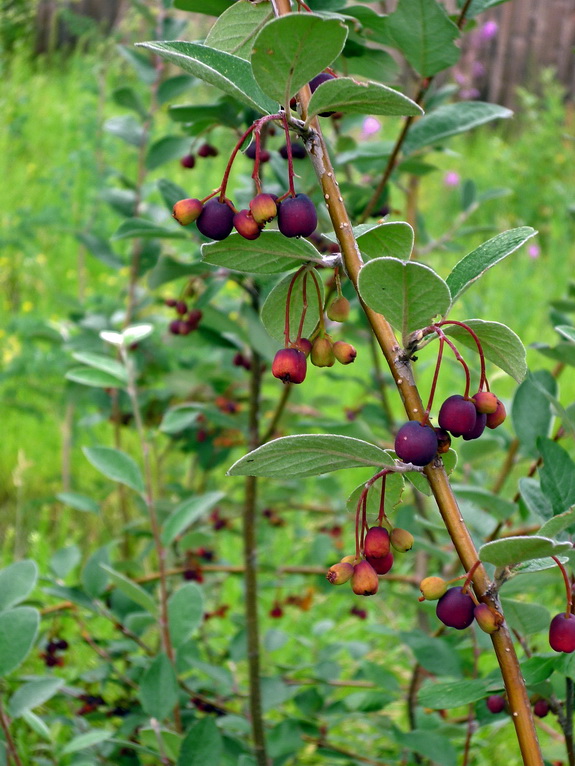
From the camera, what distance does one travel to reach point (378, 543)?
59 centimetres

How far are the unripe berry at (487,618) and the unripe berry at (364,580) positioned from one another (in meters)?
0.07

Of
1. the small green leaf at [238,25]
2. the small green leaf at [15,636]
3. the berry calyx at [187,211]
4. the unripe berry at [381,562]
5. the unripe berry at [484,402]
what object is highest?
the small green leaf at [238,25]

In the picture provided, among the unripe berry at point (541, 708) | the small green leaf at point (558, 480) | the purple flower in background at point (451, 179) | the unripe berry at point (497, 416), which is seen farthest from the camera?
the purple flower in background at point (451, 179)

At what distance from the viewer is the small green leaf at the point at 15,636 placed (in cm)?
88

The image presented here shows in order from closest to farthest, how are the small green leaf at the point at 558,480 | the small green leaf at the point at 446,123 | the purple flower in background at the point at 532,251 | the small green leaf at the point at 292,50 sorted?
1. the small green leaf at the point at 292,50
2. the small green leaf at the point at 558,480
3. the small green leaf at the point at 446,123
4. the purple flower in background at the point at 532,251

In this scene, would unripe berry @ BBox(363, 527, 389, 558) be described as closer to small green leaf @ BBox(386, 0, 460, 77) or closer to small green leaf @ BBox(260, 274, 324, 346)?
small green leaf @ BBox(260, 274, 324, 346)

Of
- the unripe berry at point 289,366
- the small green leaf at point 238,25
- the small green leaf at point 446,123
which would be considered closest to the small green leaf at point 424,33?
the small green leaf at point 446,123

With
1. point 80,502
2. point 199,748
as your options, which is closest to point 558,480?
point 199,748

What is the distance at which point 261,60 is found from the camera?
20.5 inches

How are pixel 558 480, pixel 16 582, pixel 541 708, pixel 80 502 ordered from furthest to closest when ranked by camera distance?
pixel 80 502 < pixel 16 582 < pixel 541 708 < pixel 558 480

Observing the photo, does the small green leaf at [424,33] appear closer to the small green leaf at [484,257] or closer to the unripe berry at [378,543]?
the small green leaf at [484,257]

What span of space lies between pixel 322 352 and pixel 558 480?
0.25 m

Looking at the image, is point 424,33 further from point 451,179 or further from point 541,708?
point 451,179

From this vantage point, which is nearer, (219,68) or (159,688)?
(219,68)
